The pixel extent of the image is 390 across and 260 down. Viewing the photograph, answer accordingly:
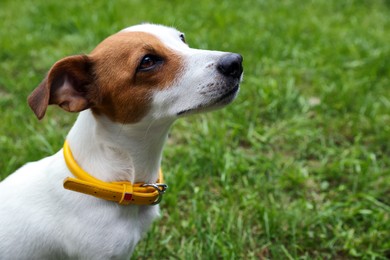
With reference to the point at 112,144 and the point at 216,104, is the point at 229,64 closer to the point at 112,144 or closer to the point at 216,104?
the point at 216,104

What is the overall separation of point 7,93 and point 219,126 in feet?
7.05

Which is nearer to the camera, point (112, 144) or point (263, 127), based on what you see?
point (112, 144)

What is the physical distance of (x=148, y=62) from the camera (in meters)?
2.55

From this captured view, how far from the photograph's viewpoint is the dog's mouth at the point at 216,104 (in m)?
2.55

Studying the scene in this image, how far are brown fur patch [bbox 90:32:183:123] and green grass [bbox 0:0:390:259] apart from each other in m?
1.19

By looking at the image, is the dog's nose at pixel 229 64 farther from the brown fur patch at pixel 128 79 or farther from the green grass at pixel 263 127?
the green grass at pixel 263 127

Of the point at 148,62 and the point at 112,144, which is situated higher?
the point at 148,62

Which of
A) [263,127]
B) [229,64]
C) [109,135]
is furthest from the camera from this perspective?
[263,127]

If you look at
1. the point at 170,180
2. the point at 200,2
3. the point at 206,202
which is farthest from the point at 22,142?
the point at 200,2

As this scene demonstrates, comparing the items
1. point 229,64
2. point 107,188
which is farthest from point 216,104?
point 107,188

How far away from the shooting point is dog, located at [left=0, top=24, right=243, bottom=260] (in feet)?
8.32

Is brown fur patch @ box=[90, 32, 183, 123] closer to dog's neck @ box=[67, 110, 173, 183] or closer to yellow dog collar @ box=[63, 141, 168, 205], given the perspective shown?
dog's neck @ box=[67, 110, 173, 183]

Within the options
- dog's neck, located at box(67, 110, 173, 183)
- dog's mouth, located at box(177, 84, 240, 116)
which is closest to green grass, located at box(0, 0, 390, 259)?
dog's neck, located at box(67, 110, 173, 183)

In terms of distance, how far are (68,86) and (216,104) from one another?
73 centimetres
